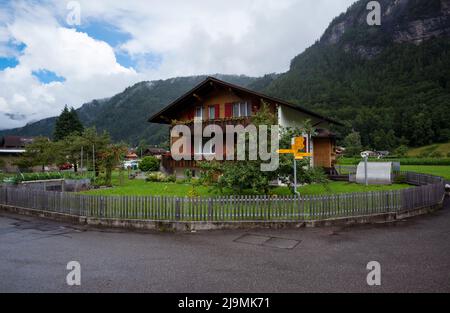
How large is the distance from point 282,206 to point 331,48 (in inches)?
6878

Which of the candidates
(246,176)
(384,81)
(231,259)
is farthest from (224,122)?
(384,81)

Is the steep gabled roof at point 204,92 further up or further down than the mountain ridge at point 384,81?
further down

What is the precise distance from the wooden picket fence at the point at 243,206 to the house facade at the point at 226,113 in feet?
35.7

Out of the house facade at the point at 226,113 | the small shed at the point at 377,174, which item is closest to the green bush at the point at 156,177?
the house facade at the point at 226,113

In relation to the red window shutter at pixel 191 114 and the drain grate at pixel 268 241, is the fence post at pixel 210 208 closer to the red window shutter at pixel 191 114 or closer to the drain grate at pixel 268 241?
the drain grate at pixel 268 241

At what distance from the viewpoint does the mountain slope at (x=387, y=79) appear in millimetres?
98000

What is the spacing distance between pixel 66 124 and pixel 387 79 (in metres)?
125

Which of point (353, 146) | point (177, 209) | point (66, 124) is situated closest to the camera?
point (177, 209)

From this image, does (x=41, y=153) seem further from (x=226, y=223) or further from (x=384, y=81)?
(x=384, y=81)

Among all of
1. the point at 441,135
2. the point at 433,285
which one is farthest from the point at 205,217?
the point at 441,135

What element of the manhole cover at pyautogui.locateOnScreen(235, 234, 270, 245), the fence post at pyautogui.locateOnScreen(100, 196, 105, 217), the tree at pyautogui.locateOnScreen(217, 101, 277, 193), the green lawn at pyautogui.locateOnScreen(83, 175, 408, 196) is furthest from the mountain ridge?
the fence post at pyautogui.locateOnScreen(100, 196, 105, 217)

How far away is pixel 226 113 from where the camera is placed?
82.7 feet

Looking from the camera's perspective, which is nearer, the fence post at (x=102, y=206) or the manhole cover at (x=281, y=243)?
the manhole cover at (x=281, y=243)
